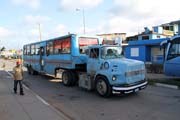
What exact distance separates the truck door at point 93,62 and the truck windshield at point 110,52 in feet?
1.16

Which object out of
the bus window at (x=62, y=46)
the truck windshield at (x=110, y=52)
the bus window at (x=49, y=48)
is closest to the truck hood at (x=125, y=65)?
the truck windshield at (x=110, y=52)

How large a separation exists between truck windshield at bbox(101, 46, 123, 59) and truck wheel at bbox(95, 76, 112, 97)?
1.08 meters

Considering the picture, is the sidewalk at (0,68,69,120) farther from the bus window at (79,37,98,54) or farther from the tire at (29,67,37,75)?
the tire at (29,67,37,75)

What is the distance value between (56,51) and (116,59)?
662 cm

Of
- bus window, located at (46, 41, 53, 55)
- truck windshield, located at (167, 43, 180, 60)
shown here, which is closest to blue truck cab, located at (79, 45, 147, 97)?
truck windshield, located at (167, 43, 180, 60)

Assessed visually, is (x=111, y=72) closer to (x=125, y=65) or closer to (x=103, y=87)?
(x=125, y=65)

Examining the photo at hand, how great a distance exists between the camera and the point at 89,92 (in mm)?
13875

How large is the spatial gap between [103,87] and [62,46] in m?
5.83

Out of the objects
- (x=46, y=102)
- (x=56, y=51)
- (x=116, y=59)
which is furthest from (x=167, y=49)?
(x=46, y=102)

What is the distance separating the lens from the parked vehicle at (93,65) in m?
11.6

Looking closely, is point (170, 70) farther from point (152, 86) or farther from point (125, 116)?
point (125, 116)

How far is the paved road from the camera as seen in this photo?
874 centimetres

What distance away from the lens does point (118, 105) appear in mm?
10477

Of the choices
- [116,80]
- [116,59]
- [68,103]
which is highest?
[116,59]
